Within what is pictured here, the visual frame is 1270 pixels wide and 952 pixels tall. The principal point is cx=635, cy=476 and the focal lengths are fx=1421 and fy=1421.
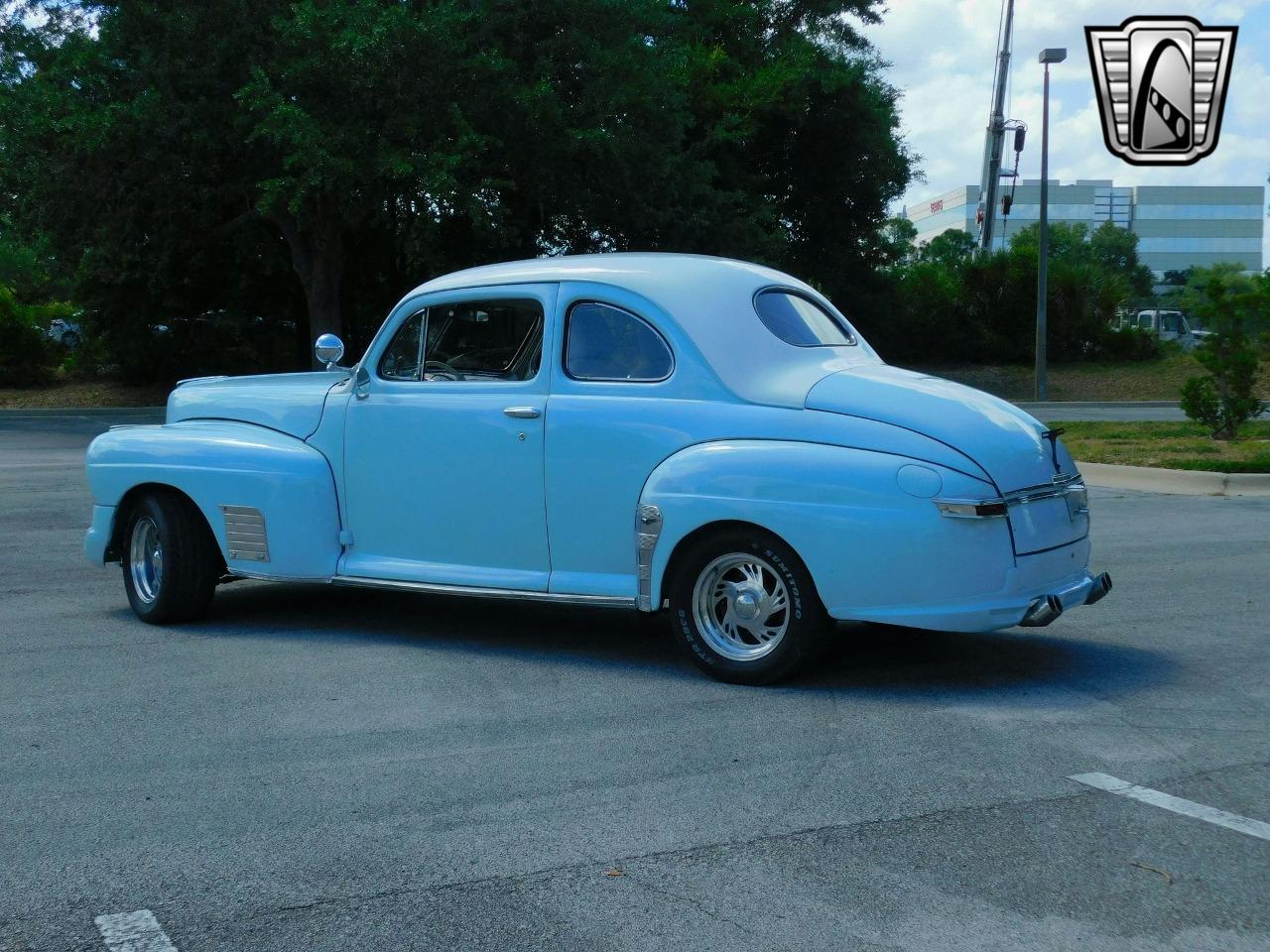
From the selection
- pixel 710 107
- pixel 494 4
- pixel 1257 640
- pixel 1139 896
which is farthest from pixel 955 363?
pixel 1139 896

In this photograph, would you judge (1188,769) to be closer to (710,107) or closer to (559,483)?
(559,483)

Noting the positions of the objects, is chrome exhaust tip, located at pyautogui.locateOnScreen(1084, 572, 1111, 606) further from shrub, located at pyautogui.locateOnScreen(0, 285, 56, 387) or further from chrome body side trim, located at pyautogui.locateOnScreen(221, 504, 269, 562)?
shrub, located at pyautogui.locateOnScreen(0, 285, 56, 387)

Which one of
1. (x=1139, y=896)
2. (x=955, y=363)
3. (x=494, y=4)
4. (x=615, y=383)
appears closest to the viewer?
(x=1139, y=896)

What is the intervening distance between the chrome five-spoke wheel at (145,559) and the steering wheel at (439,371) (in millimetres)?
1782

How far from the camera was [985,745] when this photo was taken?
16.4 feet

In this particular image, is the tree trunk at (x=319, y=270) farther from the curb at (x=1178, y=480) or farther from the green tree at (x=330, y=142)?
the curb at (x=1178, y=480)

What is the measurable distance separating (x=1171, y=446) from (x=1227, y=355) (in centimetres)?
125

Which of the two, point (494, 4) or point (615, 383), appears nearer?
point (615, 383)

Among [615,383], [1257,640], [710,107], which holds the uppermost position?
[710,107]

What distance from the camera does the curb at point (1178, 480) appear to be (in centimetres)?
1354

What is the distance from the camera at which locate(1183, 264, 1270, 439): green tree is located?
16.5 metres

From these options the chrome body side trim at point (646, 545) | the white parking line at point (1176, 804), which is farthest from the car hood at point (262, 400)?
the white parking line at point (1176, 804)

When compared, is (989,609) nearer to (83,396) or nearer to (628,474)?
(628,474)

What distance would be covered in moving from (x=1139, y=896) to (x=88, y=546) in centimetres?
586
